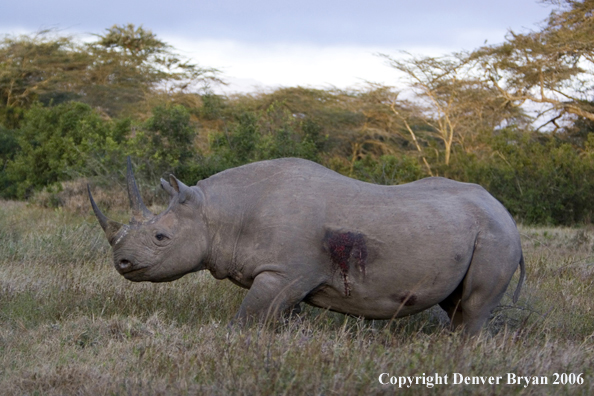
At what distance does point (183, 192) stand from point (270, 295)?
3.12 feet

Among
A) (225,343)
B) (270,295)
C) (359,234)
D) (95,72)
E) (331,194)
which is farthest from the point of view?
(95,72)

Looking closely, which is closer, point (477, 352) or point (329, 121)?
point (477, 352)

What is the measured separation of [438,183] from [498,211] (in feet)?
1.64

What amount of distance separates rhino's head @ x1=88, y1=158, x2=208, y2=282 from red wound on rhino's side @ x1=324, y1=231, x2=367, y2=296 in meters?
0.91

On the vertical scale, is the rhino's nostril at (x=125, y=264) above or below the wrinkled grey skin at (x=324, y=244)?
below

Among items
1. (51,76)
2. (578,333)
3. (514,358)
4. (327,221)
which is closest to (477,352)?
(514,358)

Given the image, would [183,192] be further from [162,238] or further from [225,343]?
[225,343]

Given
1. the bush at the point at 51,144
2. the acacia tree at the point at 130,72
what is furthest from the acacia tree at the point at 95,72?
the bush at the point at 51,144

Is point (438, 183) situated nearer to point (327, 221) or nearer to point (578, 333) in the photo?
point (327, 221)

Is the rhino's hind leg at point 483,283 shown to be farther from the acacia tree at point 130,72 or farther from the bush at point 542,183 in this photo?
the acacia tree at point 130,72

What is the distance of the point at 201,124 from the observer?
28.4m

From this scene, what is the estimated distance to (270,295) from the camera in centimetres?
465

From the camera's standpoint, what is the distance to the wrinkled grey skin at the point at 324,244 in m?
4.72

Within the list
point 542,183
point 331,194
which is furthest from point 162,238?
point 542,183
